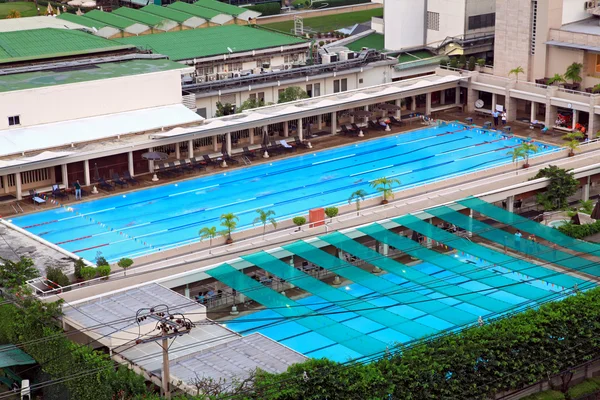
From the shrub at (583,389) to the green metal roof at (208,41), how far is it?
126ft

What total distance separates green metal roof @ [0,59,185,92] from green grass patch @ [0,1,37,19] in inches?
1475

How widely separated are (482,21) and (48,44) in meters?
28.8

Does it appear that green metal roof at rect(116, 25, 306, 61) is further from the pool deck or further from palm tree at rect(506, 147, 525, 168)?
palm tree at rect(506, 147, 525, 168)

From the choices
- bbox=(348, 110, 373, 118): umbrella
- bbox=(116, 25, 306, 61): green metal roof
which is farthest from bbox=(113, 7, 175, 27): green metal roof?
bbox=(348, 110, 373, 118): umbrella

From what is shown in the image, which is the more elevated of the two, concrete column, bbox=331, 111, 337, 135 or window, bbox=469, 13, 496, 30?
window, bbox=469, 13, 496, 30

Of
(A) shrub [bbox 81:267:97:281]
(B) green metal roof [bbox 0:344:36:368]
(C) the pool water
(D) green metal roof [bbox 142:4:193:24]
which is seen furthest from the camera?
(D) green metal roof [bbox 142:4:193:24]

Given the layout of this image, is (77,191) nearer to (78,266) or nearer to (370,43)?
(78,266)

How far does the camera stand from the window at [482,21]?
76188mm

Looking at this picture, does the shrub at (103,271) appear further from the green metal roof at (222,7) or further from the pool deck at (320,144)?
the green metal roof at (222,7)

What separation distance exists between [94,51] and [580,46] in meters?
29.0

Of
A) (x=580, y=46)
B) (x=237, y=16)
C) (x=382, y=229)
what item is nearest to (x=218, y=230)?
(x=382, y=229)

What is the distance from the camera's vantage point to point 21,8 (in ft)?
340

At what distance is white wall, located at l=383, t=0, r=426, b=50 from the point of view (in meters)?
77.4

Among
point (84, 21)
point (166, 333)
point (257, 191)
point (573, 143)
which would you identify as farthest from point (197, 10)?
point (166, 333)
